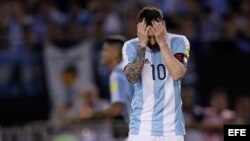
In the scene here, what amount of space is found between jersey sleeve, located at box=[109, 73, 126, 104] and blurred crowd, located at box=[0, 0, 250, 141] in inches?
97.2

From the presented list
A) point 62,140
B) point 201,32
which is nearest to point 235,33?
point 201,32

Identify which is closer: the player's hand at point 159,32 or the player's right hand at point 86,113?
the player's hand at point 159,32

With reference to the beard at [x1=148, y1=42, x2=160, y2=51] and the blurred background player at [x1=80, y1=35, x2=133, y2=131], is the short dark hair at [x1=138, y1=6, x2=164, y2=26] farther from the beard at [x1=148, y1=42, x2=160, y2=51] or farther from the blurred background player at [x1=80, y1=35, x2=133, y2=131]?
the blurred background player at [x1=80, y1=35, x2=133, y2=131]

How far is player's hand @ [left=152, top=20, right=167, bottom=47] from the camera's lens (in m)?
9.78

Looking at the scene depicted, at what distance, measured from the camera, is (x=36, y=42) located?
1883 centimetres

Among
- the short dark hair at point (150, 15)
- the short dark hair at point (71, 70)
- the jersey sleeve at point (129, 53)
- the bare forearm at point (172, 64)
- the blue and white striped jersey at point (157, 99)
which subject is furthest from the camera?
the short dark hair at point (71, 70)

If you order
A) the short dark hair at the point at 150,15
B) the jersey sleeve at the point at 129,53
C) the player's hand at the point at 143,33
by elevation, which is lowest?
the jersey sleeve at the point at 129,53

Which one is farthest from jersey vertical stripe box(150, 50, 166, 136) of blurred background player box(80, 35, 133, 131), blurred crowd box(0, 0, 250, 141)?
blurred crowd box(0, 0, 250, 141)

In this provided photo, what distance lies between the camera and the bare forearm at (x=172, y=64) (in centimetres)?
976

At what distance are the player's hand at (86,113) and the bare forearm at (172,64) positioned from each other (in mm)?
4428

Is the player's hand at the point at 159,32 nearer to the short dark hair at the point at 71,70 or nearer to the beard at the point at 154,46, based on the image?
the beard at the point at 154,46

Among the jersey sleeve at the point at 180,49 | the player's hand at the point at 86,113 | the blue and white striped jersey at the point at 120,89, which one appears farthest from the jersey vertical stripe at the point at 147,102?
the player's hand at the point at 86,113

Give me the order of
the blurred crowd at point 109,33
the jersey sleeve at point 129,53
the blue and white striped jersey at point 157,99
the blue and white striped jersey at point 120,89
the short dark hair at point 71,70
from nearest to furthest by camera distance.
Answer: the blue and white striped jersey at point 157,99
the jersey sleeve at point 129,53
the blue and white striped jersey at point 120,89
the blurred crowd at point 109,33
the short dark hair at point 71,70

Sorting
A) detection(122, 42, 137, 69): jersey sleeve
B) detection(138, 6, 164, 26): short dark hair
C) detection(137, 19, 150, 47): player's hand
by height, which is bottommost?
detection(122, 42, 137, 69): jersey sleeve
